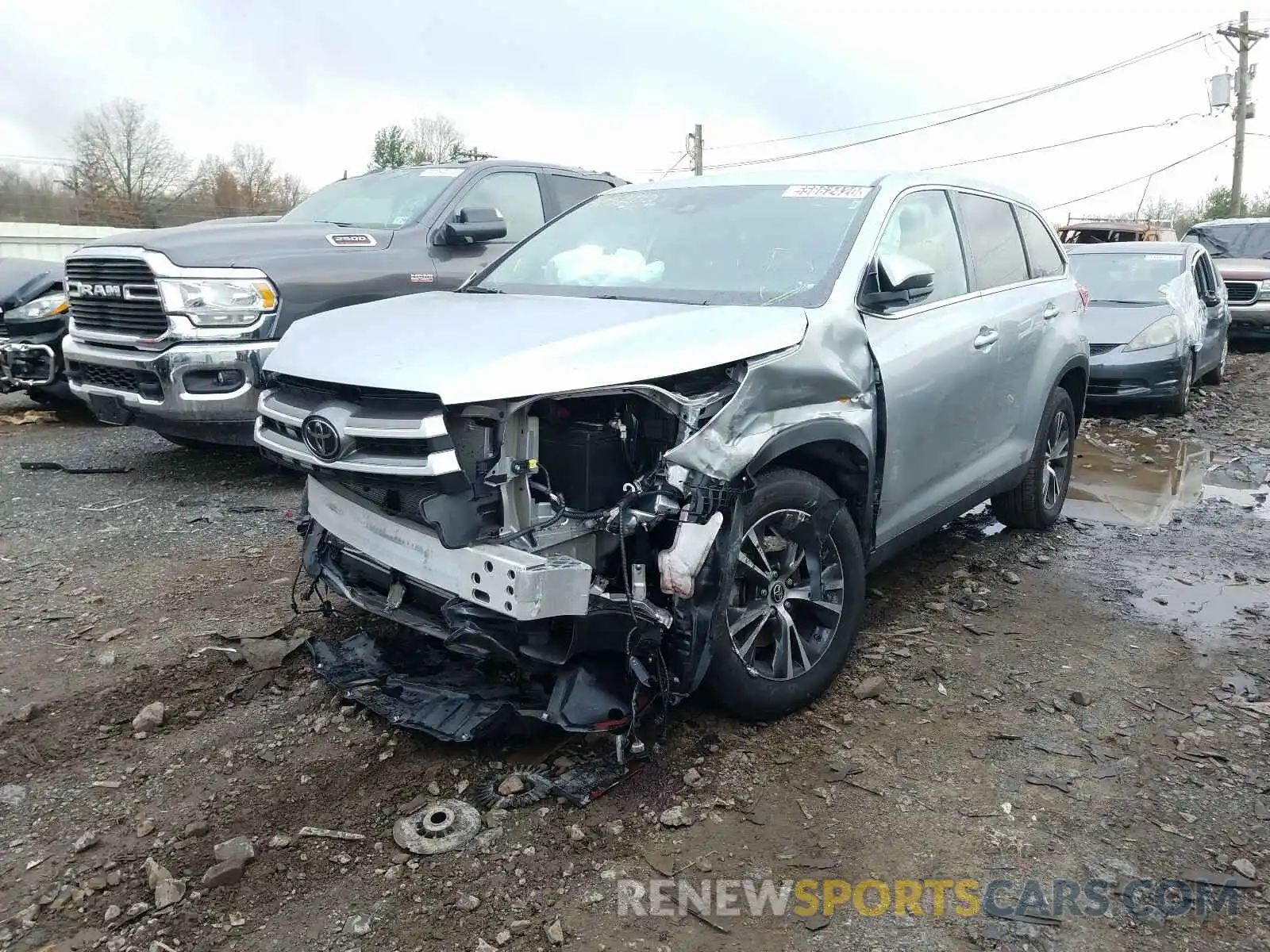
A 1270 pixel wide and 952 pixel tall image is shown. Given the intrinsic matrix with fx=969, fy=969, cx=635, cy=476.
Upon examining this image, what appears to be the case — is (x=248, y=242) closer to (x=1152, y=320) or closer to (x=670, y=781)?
(x=670, y=781)

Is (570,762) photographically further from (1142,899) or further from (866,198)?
(866,198)

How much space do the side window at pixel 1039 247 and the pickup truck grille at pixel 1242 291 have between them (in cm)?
1056

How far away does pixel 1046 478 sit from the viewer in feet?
18.0

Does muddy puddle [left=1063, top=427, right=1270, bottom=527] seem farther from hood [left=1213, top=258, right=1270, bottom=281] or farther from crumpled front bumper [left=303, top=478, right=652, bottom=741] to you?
hood [left=1213, top=258, right=1270, bottom=281]

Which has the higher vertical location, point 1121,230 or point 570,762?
point 1121,230

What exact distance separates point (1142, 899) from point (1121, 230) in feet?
70.7

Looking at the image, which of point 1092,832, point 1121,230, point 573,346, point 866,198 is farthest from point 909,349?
point 1121,230

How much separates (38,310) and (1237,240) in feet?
54.3

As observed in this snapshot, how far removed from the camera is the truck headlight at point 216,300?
5.53 m

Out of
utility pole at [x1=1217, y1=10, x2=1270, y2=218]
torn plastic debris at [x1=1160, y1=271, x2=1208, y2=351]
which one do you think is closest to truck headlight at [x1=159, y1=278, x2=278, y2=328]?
torn plastic debris at [x1=1160, y1=271, x2=1208, y2=351]

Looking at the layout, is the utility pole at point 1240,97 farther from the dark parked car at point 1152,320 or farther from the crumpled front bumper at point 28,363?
the crumpled front bumper at point 28,363

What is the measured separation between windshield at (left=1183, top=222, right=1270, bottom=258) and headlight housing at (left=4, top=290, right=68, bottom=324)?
15.0m

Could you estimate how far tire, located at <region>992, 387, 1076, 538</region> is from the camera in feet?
17.2

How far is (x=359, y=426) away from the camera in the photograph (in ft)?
9.36
